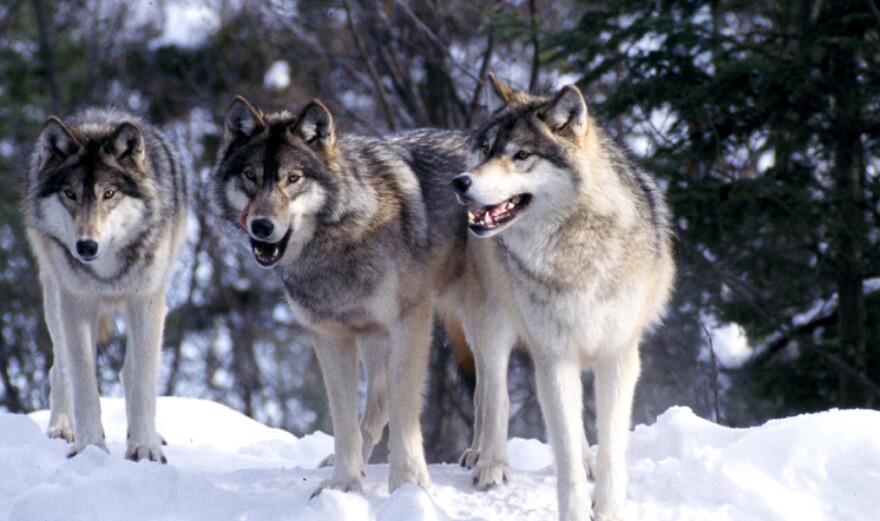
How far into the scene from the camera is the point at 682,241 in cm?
913

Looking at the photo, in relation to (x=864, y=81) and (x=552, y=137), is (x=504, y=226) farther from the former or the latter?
(x=864, y=81)

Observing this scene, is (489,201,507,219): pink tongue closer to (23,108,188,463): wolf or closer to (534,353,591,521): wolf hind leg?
(534,353,591,521): wolf hind leg

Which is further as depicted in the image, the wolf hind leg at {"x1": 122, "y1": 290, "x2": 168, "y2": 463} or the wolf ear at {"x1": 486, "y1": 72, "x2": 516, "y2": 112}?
the wolf hind leg at {"x1": 122, "y1": 290, "x2": 168, "y2": 463}

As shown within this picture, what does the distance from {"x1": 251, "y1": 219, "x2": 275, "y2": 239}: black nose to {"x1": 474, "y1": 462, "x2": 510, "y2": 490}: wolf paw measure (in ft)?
5.81

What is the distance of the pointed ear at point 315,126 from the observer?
5.34 meters

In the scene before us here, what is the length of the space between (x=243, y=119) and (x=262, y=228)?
0.73 metres

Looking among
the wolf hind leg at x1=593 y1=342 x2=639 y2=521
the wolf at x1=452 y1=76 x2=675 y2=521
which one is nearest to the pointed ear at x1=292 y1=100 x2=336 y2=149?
the wolf at x1=452 y1=76 x2=675 y2=521

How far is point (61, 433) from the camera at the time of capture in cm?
686

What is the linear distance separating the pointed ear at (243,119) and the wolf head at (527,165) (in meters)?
1.17

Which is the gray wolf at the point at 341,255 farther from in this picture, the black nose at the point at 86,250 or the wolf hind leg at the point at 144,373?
the wolf hind leg at the point at 144,373

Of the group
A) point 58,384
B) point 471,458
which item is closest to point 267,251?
point 471,458

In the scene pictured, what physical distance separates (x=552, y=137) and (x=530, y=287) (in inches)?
28.6

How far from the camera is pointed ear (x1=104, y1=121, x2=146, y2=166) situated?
20.5 feet

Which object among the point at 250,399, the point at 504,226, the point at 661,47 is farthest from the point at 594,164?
the point at 250,399
